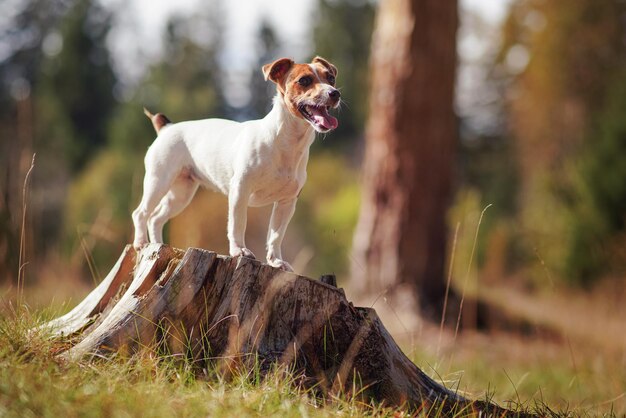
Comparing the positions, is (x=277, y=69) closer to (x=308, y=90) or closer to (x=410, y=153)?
(x=308, y=90)

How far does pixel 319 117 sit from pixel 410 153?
16.6ft

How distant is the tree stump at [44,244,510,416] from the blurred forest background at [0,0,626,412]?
58.5 inches

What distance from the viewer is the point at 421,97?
7.93 meters

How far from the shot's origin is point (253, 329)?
321 centimetres

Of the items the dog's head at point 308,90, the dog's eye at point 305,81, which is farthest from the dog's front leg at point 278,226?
the dog's eye at point 305,81

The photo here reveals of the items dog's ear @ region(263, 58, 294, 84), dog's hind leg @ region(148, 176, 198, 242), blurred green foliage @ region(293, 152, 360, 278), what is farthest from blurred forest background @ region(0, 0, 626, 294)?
dog's ear @ region(263, 58, 294, 84)

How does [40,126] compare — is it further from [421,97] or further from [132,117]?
[421,97]

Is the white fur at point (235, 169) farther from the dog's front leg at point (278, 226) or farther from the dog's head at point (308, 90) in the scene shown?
the dog's head at point (308, 90)

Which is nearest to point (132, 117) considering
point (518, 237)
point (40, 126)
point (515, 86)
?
point (40, 126)

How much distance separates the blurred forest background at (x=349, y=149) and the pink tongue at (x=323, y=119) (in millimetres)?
1688

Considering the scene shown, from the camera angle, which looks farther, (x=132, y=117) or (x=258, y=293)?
(x=132, y=117)

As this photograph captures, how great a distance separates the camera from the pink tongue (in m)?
3.03

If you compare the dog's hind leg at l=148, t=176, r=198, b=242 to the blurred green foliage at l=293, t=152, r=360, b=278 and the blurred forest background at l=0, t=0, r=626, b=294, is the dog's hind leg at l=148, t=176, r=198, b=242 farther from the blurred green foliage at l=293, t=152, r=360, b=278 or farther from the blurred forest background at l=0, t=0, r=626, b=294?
the blurred green foliage at l=293, t=152, r=360, b=278

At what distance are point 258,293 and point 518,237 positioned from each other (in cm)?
1503
